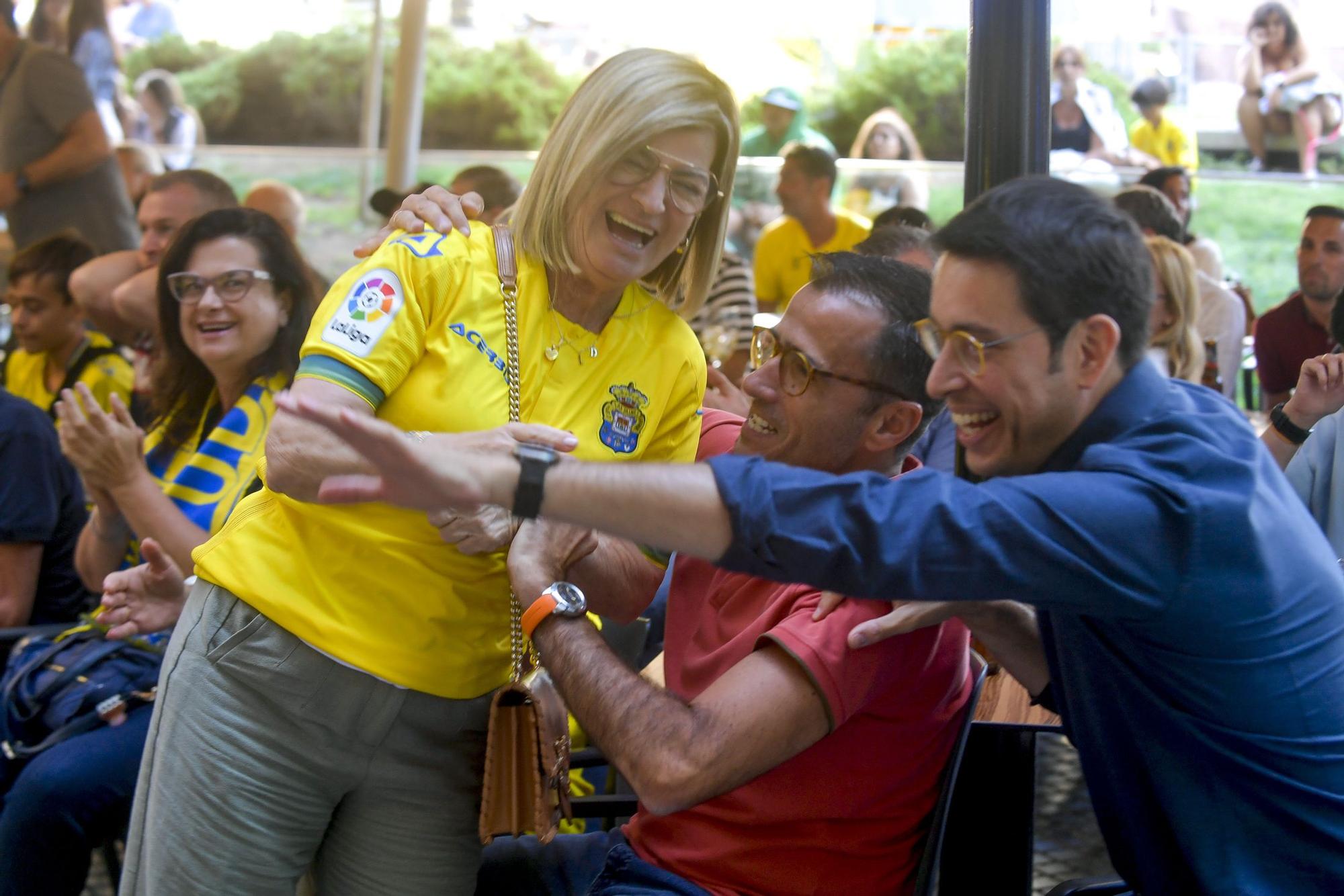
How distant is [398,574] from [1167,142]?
9295 millimetres

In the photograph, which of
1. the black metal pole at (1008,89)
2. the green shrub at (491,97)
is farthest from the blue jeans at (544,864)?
the green shrub at (491,97)

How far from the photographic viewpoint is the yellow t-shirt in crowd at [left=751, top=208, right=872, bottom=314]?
22.6 ft

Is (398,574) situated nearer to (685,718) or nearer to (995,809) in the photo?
(685,718)

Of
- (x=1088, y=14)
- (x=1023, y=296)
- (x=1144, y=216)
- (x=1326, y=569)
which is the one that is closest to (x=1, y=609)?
(x=1023, y=296)

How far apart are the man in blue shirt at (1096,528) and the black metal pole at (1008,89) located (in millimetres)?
1073

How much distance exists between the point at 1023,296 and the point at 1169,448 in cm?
25

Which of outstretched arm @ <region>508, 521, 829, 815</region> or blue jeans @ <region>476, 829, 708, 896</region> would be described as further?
blue jeans @ <region>476, 829, 708, 896</region>

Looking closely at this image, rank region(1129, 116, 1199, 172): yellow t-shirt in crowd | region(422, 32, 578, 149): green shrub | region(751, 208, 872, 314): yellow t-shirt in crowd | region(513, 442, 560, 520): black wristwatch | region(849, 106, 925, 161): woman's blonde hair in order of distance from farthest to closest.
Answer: region(422, 32, 578, 149): green shrub < region(1129, 116, 1199, 172): yellow t-shirt in crowd < region(849, 106, 925, 161): woman's blonde hair < region(751, 208, 872, 314): yellow t-shirt in crowd < region(513, 442, 560, 520): black wristwatch

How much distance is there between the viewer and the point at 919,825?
2.14m

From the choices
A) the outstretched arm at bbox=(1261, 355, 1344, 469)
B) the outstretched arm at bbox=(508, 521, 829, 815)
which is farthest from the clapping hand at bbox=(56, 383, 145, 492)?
the outstretched arm at bbox=(1261, 355, 1344, 469)

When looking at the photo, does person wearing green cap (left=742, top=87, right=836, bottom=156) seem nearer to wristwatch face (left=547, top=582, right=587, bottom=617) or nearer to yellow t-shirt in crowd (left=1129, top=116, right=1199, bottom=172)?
yellow t-shirt in crowd (left=1129, top=116, right=1199, bottom=172)

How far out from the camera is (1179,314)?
4.42 meters

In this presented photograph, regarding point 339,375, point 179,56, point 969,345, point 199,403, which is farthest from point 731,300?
point 179,56

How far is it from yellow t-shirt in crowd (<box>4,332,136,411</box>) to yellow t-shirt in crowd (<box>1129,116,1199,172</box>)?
312 inches
